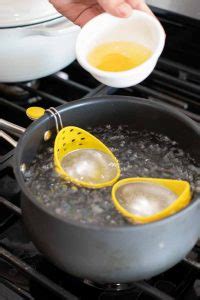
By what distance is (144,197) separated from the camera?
0.52m

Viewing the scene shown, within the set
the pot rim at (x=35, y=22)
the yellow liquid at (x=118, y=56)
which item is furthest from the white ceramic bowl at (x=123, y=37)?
the pot rim at (x=35, y=22)

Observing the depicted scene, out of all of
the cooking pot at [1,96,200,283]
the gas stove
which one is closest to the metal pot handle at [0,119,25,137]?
the gas stove

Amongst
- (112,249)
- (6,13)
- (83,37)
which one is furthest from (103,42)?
(112,249)

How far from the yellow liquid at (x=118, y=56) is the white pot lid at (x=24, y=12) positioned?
0.13m

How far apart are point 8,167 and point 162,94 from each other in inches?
12.3

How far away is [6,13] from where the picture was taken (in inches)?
27.7

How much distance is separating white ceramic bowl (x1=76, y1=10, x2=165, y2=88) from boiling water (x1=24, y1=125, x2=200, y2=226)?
78mm

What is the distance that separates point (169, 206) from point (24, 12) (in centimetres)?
40

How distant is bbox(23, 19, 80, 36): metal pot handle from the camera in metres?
0.70

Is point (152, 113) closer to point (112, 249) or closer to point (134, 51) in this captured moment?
point (134, 51)

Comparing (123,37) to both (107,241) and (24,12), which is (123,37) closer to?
(24,12)

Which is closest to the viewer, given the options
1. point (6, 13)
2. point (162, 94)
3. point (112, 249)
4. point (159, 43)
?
point (112, 249)

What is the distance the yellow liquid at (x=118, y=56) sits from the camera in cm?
62

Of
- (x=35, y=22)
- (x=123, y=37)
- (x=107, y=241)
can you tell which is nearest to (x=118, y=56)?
(x=123, y=37)
